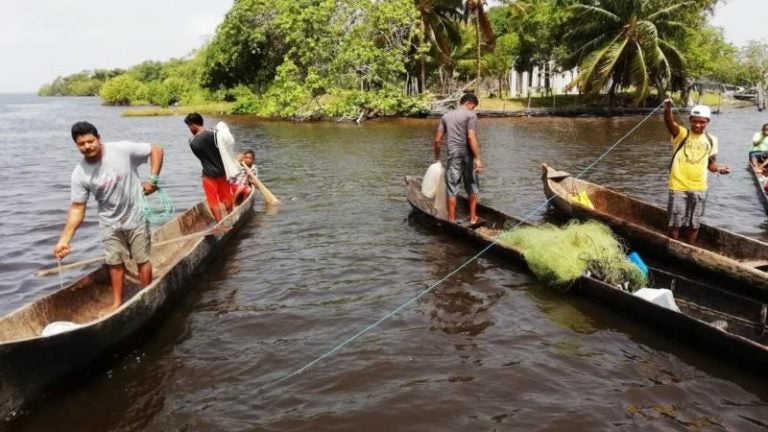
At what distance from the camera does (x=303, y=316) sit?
7.27m

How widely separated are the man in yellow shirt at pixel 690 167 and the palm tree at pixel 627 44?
28351 mm

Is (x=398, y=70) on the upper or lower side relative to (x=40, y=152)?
upper

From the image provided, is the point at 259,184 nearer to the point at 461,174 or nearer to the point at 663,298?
the point at 461,174

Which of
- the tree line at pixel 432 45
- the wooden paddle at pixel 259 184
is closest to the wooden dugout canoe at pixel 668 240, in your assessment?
the wooden paddle at pixel 259 184

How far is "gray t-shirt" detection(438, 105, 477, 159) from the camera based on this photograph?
9.47m

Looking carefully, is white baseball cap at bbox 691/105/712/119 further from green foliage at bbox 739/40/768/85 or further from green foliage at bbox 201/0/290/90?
green foliage at bbox 739/40/768/85

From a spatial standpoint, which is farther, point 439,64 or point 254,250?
point 439,64

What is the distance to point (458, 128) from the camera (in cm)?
951

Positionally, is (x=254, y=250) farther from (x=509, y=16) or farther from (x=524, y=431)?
(x=509, y=16)

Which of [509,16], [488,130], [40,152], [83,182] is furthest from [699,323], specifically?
[509,16]

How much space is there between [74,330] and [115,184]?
63.7 inches

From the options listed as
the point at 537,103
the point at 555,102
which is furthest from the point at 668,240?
the point at 555,102

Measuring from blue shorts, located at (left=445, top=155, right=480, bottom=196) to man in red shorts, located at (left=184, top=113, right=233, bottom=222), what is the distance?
4.03 meters

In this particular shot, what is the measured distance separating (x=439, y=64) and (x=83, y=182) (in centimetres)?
3658
